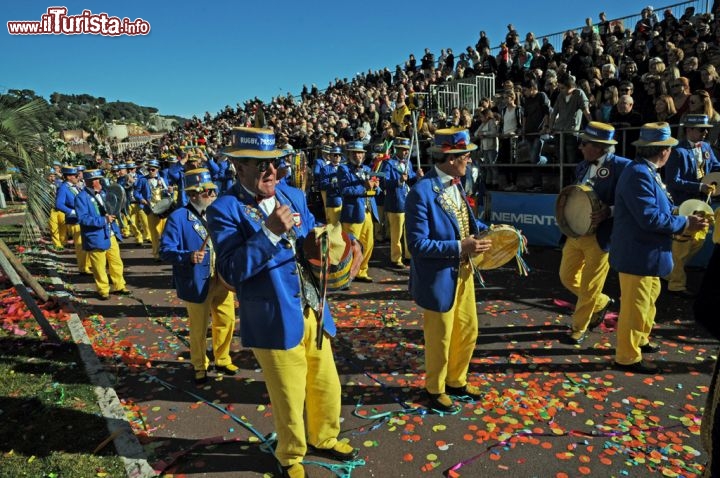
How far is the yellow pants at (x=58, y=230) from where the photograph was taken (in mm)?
15228

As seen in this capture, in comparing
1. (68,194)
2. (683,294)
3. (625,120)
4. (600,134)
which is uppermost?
(625,120)

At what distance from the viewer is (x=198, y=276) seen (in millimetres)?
5004

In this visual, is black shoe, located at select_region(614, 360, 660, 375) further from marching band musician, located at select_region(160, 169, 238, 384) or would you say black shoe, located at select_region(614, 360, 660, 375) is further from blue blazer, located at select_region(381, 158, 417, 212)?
blue blazer, located at select_region(381, 158, 417, 212)

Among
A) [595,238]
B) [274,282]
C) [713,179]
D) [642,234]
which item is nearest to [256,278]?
[274,282]

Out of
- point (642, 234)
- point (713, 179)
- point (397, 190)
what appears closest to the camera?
point (642, 234)

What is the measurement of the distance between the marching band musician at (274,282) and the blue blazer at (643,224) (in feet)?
10.1

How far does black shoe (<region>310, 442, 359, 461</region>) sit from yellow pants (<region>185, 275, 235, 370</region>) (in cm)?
205

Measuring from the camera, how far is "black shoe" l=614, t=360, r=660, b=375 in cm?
483

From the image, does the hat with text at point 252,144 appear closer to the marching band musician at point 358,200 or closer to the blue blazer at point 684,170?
the marching band musician at point 358,200

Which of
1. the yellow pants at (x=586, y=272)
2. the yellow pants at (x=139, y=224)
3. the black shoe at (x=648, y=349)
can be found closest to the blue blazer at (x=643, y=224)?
the yellow pants at (x=586, y=272)

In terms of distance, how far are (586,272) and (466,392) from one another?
214 centimetres

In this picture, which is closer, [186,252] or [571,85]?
[186,252]

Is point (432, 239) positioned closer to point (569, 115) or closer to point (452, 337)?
point (452, 337)

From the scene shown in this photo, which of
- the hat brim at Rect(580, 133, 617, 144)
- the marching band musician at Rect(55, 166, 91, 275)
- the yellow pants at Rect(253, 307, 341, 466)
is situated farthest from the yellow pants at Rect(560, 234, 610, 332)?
the marching band musician at Rect(55, 166, 91, 275)
